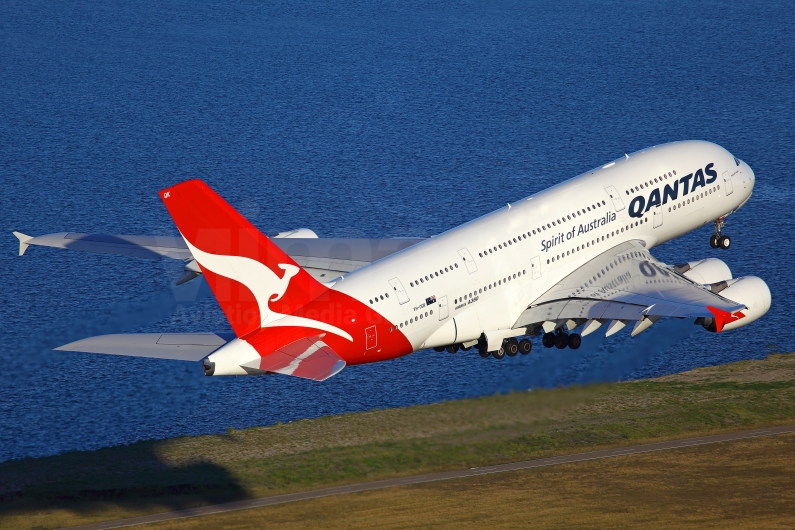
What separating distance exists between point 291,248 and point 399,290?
14.6m

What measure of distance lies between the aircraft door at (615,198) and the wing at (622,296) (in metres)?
2.21

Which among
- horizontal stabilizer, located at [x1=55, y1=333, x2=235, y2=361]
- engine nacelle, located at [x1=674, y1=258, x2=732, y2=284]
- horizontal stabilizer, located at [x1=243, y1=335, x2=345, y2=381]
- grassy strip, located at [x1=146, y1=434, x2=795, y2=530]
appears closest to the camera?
horizontal stabilizer, located at [x1=55, y1=333, x2=235, y2=361]

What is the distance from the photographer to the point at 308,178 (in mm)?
156875

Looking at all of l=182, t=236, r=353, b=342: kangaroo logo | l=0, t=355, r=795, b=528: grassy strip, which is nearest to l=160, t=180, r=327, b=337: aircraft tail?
l=182, t=236, r=353, b=342: kangaroo logo

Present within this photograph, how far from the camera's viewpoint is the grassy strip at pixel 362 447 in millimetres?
65062

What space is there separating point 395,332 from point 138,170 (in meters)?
115

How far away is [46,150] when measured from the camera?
168 meters

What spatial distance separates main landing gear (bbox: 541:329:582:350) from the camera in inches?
2421

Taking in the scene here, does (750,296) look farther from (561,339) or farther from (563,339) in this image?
(561,339)

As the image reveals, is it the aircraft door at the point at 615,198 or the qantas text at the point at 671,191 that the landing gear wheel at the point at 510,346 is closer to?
the aircraft door at the point at 615,198

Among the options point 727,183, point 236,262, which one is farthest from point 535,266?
point 236,262

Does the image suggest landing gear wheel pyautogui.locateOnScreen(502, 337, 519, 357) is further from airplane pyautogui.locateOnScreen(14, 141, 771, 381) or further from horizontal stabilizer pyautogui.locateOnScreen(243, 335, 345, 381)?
horizontal stabilizer pyautogui.locateOnScreen(243, 335, 345, 381)

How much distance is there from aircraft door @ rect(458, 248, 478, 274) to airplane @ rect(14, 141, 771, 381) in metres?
0.06

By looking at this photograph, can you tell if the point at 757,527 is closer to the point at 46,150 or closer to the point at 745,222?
the point at 745,222
